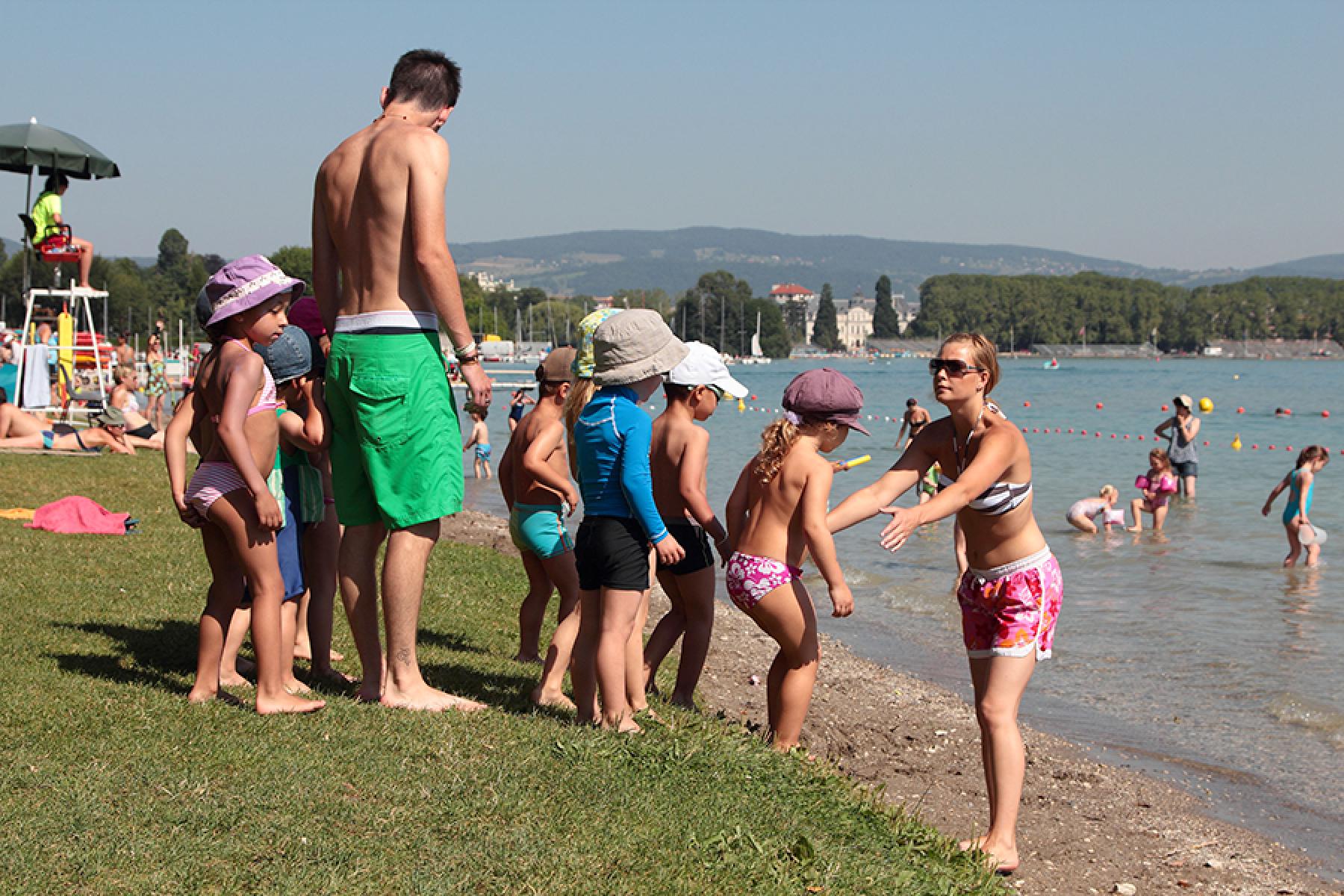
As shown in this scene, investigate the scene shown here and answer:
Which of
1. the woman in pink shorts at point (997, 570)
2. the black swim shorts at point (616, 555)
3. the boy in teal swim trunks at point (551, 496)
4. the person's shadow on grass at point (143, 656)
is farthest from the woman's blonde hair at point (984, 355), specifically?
the person's shadow on grass at point (143, 656)

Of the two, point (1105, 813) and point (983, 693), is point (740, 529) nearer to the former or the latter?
point (983, 693)

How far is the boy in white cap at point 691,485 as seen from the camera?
18.8 ft

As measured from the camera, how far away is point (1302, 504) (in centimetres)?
1459

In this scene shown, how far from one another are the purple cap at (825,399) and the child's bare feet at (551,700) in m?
1.64

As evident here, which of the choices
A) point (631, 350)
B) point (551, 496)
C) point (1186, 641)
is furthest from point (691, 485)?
point (1186, 641)

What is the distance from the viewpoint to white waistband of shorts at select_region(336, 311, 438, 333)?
499 cm

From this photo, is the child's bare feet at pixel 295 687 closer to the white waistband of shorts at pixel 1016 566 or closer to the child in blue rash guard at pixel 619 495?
the child in blue rash guard at pixel 619 495

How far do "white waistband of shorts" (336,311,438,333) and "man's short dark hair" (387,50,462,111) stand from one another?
32.9 inches

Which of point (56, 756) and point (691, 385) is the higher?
point (691, 385)

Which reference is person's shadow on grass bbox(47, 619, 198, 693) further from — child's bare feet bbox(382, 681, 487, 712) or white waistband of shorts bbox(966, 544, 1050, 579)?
white waistband of shorts bbox(966, 544, 1050, 579)

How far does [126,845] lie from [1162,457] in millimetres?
16762

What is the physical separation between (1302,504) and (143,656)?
41.2ft

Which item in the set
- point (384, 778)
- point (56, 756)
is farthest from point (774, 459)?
point (56, 756)

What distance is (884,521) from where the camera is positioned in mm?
18078
